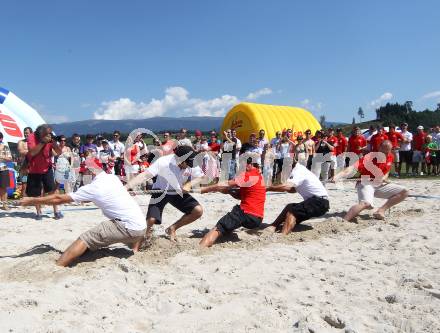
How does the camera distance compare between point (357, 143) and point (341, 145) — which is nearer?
point (357, 143)

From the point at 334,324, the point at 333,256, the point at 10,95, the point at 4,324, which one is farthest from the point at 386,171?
the point at 10,95

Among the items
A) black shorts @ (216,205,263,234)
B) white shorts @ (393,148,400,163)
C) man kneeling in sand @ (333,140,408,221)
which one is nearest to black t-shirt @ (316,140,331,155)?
white shorts @ (393,148,400,163)

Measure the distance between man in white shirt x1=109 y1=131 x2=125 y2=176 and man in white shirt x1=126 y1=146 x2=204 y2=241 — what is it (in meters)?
5.21

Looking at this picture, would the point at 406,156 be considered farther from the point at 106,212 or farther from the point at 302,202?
the point at 106,212

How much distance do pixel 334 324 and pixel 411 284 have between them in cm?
114

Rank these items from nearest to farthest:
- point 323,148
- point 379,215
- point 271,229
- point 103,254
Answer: point 103,254 < point 271,229 < point 379,215 < point 323,148

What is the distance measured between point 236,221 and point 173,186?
35.8 inches

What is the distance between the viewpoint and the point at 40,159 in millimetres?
6625

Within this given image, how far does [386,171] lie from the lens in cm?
693

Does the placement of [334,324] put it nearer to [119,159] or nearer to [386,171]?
[386,171]

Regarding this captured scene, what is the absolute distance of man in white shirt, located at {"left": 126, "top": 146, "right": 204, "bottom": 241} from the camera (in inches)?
207

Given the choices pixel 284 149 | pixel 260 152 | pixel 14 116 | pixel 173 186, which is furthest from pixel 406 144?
pixel 14 116

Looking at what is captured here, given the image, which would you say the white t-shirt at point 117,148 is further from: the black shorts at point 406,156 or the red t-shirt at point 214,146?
the black shorts at point 406,156

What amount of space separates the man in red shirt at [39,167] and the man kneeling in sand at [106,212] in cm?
258
